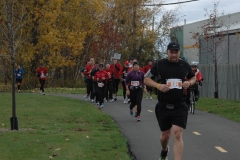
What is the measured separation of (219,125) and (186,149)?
4498 millimetres

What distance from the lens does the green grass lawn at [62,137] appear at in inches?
371

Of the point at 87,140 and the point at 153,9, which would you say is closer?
the point at 87,140

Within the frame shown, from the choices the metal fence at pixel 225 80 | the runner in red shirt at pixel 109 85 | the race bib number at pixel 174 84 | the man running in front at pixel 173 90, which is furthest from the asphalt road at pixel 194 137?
the metal fence at pixel 225 80

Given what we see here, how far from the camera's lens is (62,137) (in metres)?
11.6

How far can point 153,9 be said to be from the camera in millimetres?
48781

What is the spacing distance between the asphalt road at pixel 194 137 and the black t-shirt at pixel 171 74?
6.07 ft

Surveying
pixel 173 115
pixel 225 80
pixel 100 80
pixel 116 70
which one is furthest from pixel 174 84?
pixel 225 80

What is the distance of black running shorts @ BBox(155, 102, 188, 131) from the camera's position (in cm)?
815

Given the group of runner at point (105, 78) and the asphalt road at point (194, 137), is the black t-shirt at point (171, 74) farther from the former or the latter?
the group of runner at point (105, 78)

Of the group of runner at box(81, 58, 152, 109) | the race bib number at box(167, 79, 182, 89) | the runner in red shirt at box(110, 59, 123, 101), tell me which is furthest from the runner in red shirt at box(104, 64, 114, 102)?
the race bib number at box(167, 79, 182, 89)

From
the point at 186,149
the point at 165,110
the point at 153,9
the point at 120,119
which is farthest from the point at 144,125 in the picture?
the point at 153,9

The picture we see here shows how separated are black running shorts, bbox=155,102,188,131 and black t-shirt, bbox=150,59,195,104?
0.12m

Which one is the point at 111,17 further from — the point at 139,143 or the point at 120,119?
the point at 139,143

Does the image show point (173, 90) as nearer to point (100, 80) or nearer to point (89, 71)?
point (100, 80)
